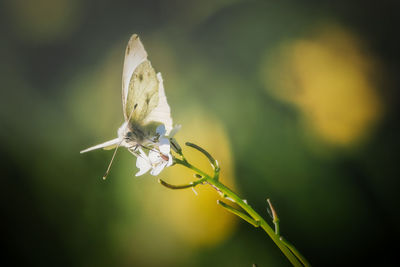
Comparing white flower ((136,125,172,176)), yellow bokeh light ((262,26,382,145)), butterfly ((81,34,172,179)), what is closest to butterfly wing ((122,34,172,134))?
butterfly ((81,34,172,179))

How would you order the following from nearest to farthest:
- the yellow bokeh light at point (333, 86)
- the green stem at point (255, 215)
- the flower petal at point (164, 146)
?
the green stem at point (255, 215), the flower petal at point (164, 146), the yellow bokeh light at point (333, 86)

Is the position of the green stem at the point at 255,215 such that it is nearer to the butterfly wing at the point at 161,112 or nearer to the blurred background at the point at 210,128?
the butterfly wing at the point at 161,112

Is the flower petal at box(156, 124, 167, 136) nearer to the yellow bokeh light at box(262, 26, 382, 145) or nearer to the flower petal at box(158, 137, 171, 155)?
the flower petal at box(158, 137, 171, 155)

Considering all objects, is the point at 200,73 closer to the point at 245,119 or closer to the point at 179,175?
the point at 245,119

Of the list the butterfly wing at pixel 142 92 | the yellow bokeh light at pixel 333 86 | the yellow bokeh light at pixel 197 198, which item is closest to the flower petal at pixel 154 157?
the butterfly wing at pixel 142 92

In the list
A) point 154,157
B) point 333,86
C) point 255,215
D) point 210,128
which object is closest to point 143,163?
point 154,157

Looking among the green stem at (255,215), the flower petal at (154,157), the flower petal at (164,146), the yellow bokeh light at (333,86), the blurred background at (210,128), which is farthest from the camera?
the yellow bokeh light at (333,86)

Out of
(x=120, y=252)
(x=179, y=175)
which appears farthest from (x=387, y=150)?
(x=120, y=252)
